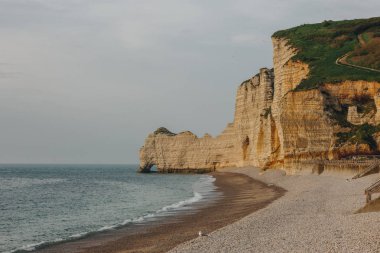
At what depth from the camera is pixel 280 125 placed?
2240 inches

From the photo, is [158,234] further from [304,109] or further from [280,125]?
[304,109]

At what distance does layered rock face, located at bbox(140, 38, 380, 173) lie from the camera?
54.4m

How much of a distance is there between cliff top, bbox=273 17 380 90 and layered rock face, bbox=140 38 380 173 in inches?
72.7

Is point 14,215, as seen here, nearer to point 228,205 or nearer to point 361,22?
point 228,205

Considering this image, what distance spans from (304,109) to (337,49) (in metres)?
27.2

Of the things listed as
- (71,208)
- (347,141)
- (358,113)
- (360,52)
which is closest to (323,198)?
(71,208)

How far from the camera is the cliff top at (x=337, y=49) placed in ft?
206

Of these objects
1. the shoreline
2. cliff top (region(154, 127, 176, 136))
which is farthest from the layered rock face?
the shoreline

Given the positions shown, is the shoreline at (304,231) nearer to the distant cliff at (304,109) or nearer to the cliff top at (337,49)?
the distant cliff at (304,109)

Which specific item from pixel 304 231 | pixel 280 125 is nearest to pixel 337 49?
pixel 280 125

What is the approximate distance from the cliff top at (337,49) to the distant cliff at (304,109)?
0.13 metres

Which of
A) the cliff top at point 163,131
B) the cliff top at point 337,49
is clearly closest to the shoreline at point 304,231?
the cliff top at point 337,49

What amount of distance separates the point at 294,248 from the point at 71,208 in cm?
2743

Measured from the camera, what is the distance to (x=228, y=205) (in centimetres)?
3541
